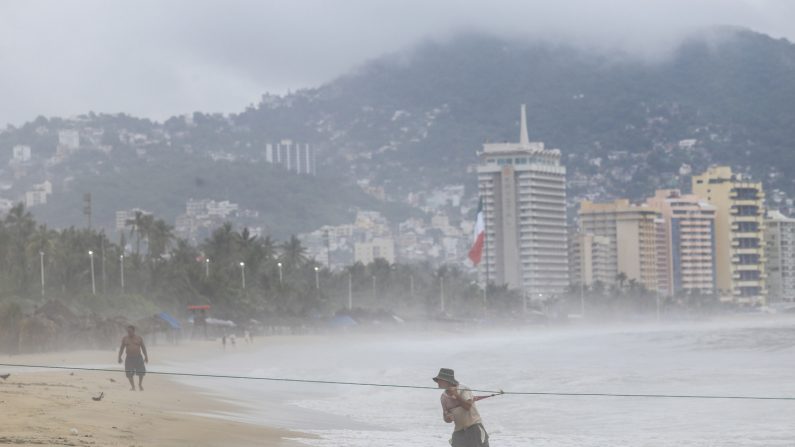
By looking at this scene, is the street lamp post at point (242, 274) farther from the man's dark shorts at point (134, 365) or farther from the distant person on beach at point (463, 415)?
the distant person on beach at point (463, 415)

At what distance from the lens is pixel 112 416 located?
20125mm

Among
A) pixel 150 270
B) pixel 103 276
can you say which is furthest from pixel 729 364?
pixel 150 270

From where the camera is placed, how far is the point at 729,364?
4831cm

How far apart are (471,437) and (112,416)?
25.6 ft

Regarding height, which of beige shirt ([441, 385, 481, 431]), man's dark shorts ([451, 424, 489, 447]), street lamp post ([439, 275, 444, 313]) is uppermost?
beige shirt ([441, 385, 481, 431])

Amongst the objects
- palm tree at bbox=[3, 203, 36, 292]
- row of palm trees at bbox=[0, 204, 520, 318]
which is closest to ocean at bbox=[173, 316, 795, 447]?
row of palm trees at bbox=[0, 204, 520, 318]

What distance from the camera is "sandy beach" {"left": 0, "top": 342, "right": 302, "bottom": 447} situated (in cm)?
1716

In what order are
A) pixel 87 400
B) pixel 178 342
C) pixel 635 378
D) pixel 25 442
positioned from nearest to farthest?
1. pixel 25 442
2. pixel 87 400
3. pixel 635 378
4. pixel 178 342

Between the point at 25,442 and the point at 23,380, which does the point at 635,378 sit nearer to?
the point at 23,380

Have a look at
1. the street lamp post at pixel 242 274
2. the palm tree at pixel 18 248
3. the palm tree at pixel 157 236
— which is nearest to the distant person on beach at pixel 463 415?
the palm tree at pixel 18 248

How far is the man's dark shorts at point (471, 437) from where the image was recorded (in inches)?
547

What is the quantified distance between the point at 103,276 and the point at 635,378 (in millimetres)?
58179

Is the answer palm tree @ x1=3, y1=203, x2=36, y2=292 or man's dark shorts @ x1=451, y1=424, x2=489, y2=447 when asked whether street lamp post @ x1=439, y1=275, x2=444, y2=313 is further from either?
man's dark shorts @ x1=451, y1=424, x2=489, y2=447

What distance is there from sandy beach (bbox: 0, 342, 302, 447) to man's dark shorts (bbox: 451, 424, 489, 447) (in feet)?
15.2
